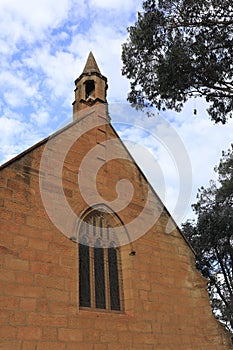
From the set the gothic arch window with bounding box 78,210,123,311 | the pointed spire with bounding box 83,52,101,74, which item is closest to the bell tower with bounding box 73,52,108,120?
the pointed spire with bounding box 83,52,101,74

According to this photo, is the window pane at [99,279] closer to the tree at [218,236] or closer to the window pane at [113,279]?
the window pane at [113,279]

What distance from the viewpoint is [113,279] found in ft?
31.3

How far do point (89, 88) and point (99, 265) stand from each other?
746 cm

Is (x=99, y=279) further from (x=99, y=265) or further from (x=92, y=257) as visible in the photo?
(x=92, y=257)

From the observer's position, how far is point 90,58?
14.7 meters

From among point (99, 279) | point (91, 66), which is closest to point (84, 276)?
point (99, 279)

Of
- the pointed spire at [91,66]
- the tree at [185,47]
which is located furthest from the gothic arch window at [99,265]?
the pointed spire at [91,66]

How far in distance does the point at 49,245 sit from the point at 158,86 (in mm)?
5560

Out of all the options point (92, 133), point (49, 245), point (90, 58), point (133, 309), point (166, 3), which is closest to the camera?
point (49, 245)

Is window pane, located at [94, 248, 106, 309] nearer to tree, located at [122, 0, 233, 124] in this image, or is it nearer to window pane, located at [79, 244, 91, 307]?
window pane, located at [79, 244, 91, 307]

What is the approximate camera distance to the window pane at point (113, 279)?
9.20 metres

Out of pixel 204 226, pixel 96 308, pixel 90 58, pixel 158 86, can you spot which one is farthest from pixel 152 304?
pixel 204 226

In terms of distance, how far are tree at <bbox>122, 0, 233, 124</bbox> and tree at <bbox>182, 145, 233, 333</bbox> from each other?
36.7ft

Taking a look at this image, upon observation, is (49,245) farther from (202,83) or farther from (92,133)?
(202,83)
